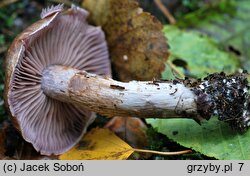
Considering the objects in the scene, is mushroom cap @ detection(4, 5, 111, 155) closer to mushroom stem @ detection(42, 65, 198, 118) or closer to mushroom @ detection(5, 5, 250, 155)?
mushroom @ detection(5, 5, 250, 155)

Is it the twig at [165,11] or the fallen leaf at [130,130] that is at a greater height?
the twig at [165,11]

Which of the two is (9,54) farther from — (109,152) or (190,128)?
(190,128)

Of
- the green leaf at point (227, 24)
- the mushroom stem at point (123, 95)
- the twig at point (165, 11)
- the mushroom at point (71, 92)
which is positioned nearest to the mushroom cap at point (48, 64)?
the mushroom at point (71, 92)

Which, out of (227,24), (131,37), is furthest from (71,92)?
(227,24)

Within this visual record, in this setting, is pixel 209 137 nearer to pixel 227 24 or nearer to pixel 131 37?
pixel 131 37

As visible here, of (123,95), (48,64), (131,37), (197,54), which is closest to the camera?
(123,95)

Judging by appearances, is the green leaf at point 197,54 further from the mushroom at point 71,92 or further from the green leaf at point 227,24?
the mushroom at point 71,92
